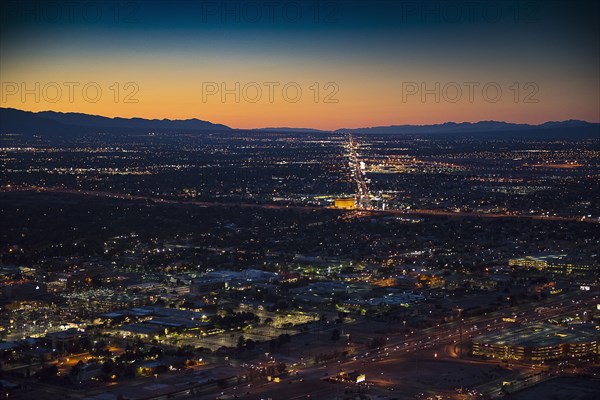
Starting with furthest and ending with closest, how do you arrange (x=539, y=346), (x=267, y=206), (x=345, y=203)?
(x=345, y=203), (x=267, y=206), (x=539, y=346)

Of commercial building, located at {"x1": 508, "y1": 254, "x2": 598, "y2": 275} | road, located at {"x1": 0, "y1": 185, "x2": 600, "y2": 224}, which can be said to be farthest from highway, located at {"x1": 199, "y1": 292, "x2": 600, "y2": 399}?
road, located at {"x1": 0, "y1": 185, "x2": 600, "y2": 224}

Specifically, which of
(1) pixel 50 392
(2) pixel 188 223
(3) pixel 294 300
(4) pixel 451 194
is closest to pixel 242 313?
(3) pixel 294 300

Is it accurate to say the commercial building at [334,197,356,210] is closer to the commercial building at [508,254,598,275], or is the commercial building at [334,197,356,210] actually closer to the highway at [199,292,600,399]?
the commercial building at [508,254,598,275]

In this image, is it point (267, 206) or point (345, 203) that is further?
point (345, 203)

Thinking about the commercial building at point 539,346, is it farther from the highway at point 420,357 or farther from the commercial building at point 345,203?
the commercial building at point 345,203

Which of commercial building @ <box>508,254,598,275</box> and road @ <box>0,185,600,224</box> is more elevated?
commercial building @ <box>508,254,598,275</box>

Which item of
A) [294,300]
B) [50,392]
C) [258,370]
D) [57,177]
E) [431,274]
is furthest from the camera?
[57,177]

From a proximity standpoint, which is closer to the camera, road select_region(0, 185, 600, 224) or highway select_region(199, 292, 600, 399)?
highway select_region(199, 292, 600, 399)

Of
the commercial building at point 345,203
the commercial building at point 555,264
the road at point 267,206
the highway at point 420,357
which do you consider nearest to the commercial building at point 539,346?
the highway at point 420,357

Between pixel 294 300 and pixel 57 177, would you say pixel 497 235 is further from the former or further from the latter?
pixel 57 177

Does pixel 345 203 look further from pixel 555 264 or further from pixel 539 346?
pixel 539 346

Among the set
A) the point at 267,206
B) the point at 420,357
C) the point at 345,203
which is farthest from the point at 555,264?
the point at 267,206
